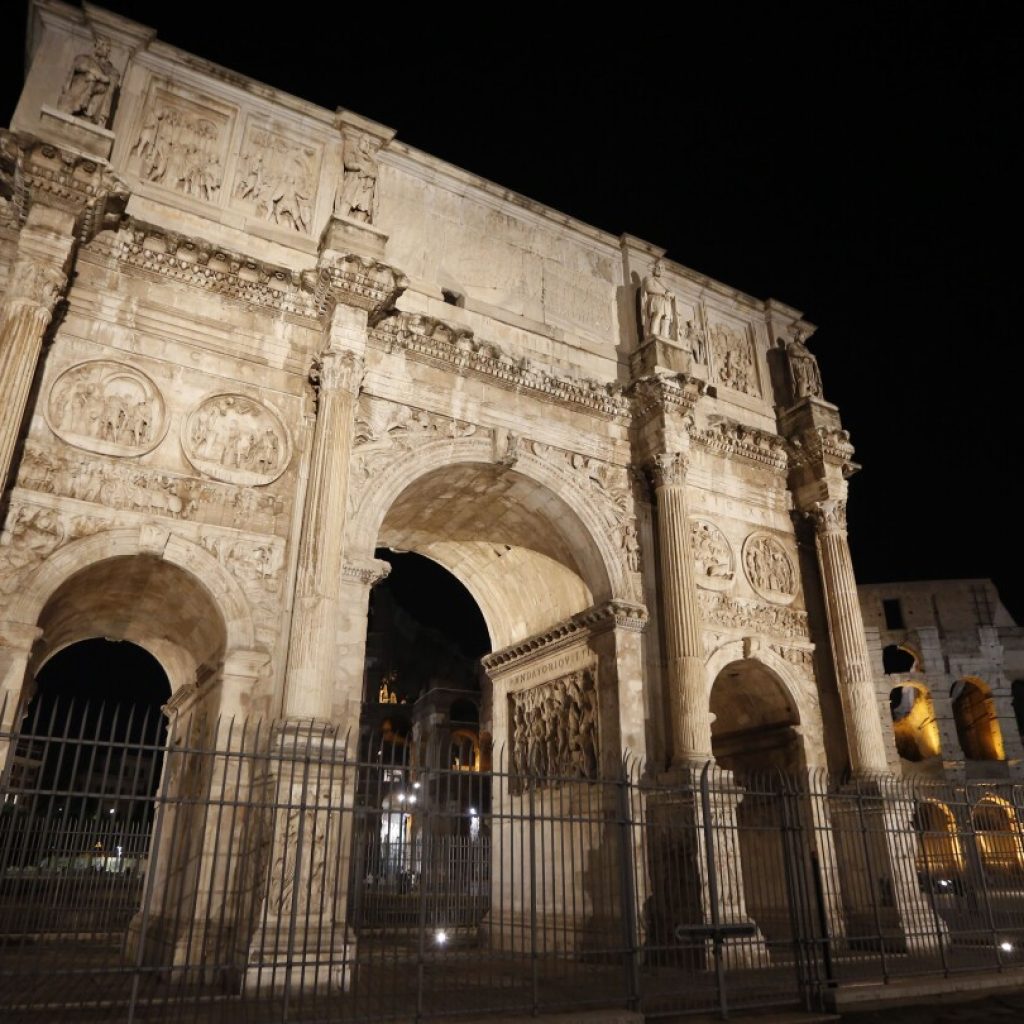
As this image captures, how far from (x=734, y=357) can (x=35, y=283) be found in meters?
12.1

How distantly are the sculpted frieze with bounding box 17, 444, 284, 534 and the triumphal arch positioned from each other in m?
0.03

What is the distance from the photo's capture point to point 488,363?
13.1 m

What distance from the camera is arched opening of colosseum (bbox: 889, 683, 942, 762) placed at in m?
36.1

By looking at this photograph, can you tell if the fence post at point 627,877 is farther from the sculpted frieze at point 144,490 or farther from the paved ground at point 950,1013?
the sculpted frieze at point 144,490

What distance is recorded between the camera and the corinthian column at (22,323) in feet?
29.4

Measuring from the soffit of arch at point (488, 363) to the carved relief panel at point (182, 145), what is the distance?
322cm

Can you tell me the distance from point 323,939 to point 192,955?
59.4 inches

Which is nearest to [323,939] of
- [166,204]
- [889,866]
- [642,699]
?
[642,699]

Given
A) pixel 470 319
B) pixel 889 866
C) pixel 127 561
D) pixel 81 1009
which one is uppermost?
pixel 470 319

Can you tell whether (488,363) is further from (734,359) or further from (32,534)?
(32,534)

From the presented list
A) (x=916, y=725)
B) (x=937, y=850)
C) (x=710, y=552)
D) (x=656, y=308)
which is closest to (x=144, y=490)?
(x=710, y=552)

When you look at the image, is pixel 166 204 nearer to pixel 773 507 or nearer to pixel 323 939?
pixel 323 939

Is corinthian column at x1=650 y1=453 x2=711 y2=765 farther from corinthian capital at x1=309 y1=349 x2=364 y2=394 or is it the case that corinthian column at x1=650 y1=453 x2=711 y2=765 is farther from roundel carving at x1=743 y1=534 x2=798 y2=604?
corinthian capital at x1=309 y1=349 x2=364 y2=394

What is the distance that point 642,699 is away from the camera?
497 inches
